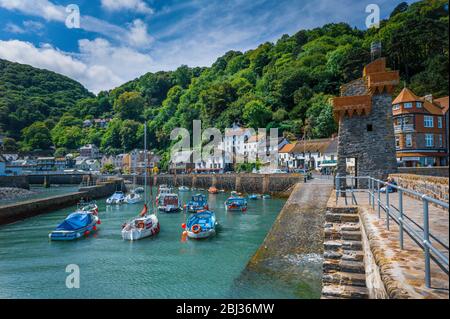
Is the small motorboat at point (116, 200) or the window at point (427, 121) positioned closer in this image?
the window at point (427, 121)

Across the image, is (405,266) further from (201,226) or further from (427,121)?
(427,121)

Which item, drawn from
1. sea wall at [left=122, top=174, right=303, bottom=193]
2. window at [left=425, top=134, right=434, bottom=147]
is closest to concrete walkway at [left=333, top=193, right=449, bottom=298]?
window at [left=425, top=134, right=434, bottom=147]

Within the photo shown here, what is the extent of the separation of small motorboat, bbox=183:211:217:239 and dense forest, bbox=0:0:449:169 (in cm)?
1969

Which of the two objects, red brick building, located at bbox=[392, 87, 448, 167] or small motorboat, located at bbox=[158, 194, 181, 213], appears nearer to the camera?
red brick building, located at bbox=[392, 87, 448, 167]

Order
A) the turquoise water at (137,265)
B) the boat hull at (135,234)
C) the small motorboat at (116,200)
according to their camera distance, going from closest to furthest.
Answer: the turquoise water at (137,265)
the boat hull at (135,234)
the small motorboat at (116,200)

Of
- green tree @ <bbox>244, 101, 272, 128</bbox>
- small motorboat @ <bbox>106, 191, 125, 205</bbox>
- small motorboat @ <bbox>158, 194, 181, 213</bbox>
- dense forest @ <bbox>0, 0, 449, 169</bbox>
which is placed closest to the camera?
small motorboat @ <bbox>158, 194, 181, 213</bbox>

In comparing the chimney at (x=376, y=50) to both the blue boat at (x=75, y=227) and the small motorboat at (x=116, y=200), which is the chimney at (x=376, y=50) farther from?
the small motorboat at (x=116, y=200)

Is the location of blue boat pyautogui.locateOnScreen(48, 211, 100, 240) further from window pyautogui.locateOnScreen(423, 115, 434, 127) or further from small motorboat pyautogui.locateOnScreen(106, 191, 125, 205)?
window pyautogui.locateOnScreen(423, 115, 434, 127)

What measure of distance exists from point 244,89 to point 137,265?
297ft

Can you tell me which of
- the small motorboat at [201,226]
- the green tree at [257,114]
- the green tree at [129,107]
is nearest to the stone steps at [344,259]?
the small motorboat at [201,226]

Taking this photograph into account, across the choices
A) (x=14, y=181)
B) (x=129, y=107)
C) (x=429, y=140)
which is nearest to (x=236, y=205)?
(x=429, y=140)

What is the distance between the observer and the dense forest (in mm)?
60750

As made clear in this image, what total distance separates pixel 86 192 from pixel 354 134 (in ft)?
138

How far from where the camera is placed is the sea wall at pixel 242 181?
45875 millimetres
